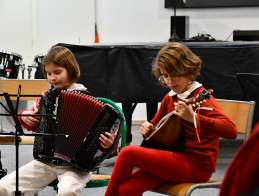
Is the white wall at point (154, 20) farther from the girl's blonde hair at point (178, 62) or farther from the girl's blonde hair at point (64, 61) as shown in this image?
the girl's blonde hair at point (178, 62)

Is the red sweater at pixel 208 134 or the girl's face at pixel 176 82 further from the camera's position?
the girl's face at pixel 176 82

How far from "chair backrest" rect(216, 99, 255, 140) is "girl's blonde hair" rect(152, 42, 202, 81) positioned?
290 millimetres

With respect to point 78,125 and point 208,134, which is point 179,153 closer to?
point 208,134

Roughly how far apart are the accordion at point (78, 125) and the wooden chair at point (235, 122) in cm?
31

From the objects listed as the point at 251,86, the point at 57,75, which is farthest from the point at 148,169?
the point at 251,86

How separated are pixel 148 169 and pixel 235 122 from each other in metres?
0.54

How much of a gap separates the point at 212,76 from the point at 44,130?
1.76m

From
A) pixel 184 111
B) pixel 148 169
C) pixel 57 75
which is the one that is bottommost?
pixel 148 169

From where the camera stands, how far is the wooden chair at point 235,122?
65.7 inches

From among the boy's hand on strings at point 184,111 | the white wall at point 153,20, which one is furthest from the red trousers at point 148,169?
the white wall at point 153,20

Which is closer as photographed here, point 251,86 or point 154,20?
point 251,86

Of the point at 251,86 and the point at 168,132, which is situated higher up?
the point at 251,86

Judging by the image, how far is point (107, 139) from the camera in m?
1.79

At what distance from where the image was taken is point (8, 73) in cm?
436
